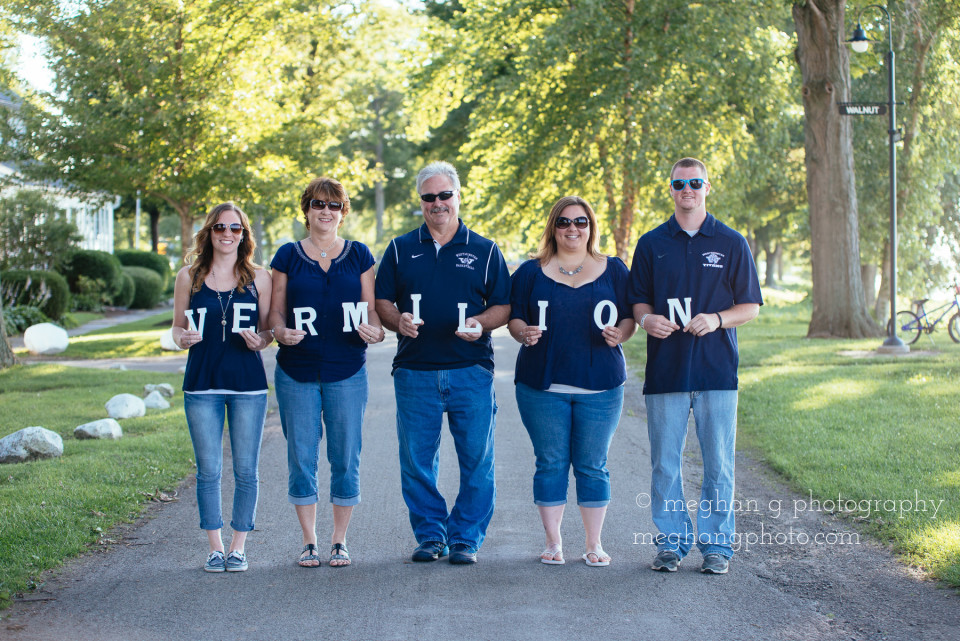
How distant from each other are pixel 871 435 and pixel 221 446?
5.94 meters

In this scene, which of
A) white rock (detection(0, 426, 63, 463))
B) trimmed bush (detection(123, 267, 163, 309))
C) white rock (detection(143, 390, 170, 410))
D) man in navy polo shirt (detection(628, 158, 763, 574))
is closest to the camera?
man in navy polo shirt (detection(628, 158, 763, 574))

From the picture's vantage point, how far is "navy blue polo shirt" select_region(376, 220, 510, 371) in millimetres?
5535

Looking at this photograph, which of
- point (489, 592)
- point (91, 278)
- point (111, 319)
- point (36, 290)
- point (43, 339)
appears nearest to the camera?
point (489, 592)

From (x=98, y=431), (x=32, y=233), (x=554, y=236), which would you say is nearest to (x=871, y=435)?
(x=554, y=236)

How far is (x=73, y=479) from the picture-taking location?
745cm

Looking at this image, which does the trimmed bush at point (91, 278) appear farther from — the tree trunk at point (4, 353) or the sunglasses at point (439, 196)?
the sunglasses at point (439, 196)

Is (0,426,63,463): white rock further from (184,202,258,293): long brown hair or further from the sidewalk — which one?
the sidewalk

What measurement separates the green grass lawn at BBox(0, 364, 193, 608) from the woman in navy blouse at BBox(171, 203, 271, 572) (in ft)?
3.28

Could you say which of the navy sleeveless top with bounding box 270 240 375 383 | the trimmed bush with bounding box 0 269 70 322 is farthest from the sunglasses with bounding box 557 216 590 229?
the trimmed bush with bounding box 0 269 70 322

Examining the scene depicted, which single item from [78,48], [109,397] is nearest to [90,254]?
[78,48]

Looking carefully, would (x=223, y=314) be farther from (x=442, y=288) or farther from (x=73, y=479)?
(x=73, y=479)

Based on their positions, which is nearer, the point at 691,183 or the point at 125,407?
the point at 691,183

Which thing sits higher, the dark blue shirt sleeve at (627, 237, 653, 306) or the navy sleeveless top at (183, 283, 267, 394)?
the dark blue shirt sleeve at (627, 237, 653, 306)

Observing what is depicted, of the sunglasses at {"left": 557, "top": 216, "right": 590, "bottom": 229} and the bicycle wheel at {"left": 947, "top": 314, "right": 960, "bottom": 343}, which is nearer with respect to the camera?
the sunglasses at {"left": 557, "top": 216, "right": 590, "bottom": 229}
